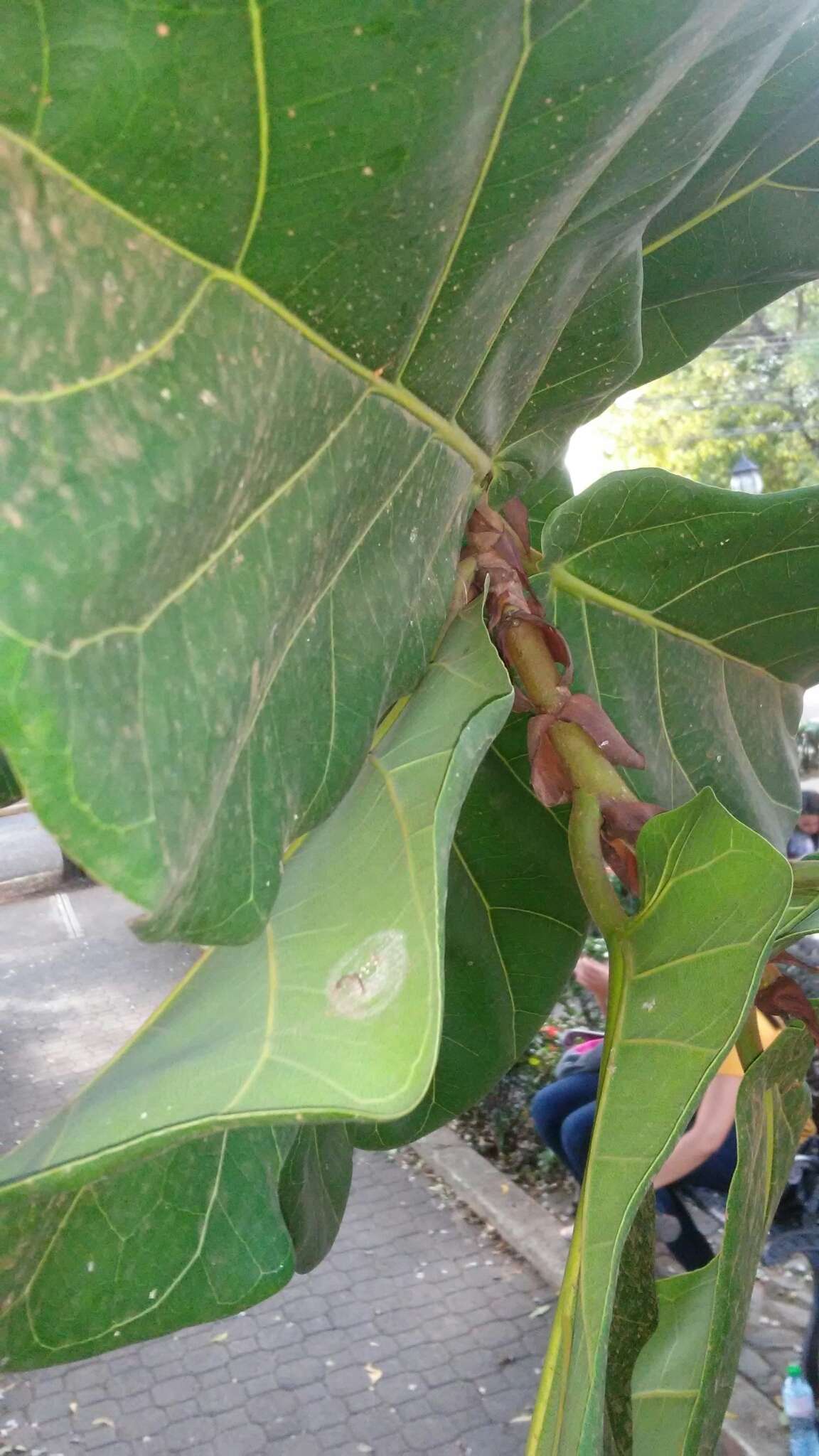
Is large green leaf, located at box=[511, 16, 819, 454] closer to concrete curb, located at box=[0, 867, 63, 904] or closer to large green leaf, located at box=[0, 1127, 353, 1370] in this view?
large green leaf, located at box=[0, 1127, 353, 1370]

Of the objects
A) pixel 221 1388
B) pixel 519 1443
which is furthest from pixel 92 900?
pixel 519 1443

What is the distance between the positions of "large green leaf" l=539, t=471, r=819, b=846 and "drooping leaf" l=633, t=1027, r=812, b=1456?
0.19m

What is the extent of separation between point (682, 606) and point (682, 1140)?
2468 mm

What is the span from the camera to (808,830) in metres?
3.94

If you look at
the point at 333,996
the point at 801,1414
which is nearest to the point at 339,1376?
the point at 801,1414

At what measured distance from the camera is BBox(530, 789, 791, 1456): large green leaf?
400mm

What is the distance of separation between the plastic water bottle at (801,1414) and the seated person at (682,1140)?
0.41m

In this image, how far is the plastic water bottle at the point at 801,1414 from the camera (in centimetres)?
311

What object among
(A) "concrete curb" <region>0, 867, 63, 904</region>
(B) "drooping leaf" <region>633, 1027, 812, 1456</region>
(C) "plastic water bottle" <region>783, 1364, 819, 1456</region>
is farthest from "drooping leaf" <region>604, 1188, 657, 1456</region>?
(A) "concrete curb" <region>0, 867, 63, 904</region>

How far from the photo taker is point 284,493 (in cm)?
36

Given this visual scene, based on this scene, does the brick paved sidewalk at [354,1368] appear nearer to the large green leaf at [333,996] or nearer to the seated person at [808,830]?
the seated person at [808,830]

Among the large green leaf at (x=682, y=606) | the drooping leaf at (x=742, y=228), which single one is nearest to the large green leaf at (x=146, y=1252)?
the large green leaf at (x=682, y=606)

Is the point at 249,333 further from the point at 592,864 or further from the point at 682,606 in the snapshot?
the point at 682,606

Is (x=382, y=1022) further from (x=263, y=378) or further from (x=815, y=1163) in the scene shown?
(x=815, y=1163)
